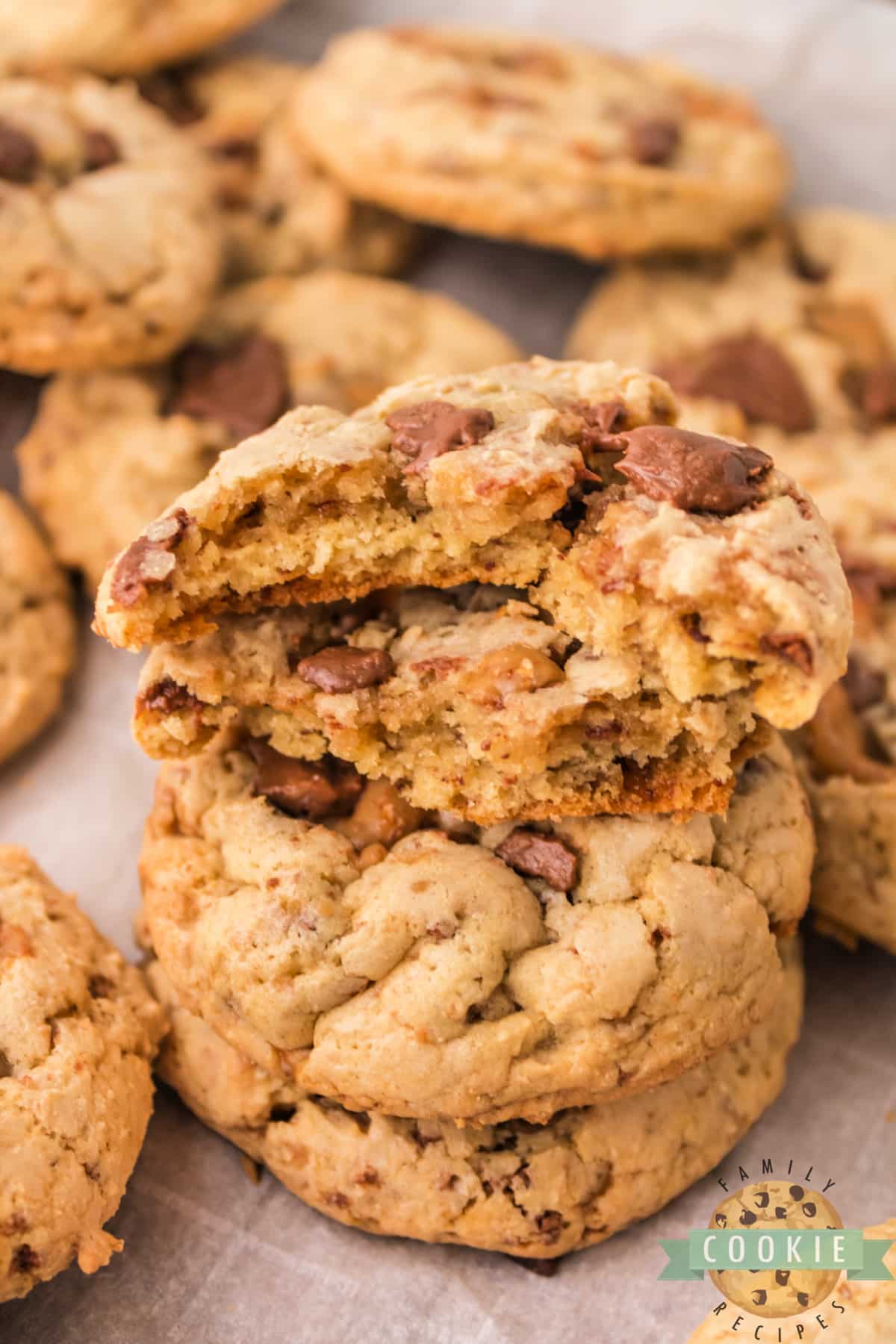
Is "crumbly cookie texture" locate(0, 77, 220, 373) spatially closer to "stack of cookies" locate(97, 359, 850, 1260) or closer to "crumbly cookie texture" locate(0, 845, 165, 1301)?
"stack of cookies" locate(97, 359, 850, 1260)

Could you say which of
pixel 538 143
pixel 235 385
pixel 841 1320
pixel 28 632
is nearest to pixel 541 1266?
pixel 841 1320

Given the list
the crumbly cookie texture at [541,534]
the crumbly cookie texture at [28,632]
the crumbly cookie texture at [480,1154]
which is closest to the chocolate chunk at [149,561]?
the crumbly cookie texture at [541,534]

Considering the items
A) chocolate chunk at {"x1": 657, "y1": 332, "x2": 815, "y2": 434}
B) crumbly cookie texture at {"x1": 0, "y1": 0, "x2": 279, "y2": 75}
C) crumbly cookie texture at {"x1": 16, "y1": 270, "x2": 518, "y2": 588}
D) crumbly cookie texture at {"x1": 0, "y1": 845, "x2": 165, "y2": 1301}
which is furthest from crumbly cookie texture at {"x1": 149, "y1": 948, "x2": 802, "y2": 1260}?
crumbly cookie texture at {"x1": 0, "y1": 0, "x2": 279, "y2": 75}

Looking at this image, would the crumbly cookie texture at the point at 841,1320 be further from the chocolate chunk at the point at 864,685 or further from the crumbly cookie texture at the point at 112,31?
the crumbly cookie texture at the point at 112,31

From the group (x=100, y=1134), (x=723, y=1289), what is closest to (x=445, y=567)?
(x=100, y=1134)

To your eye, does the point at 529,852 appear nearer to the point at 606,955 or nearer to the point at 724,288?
the point at 606,955

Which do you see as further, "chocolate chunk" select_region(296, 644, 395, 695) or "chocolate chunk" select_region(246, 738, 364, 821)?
"chocolate chunk" select_region(246, 738, 364, 821)
